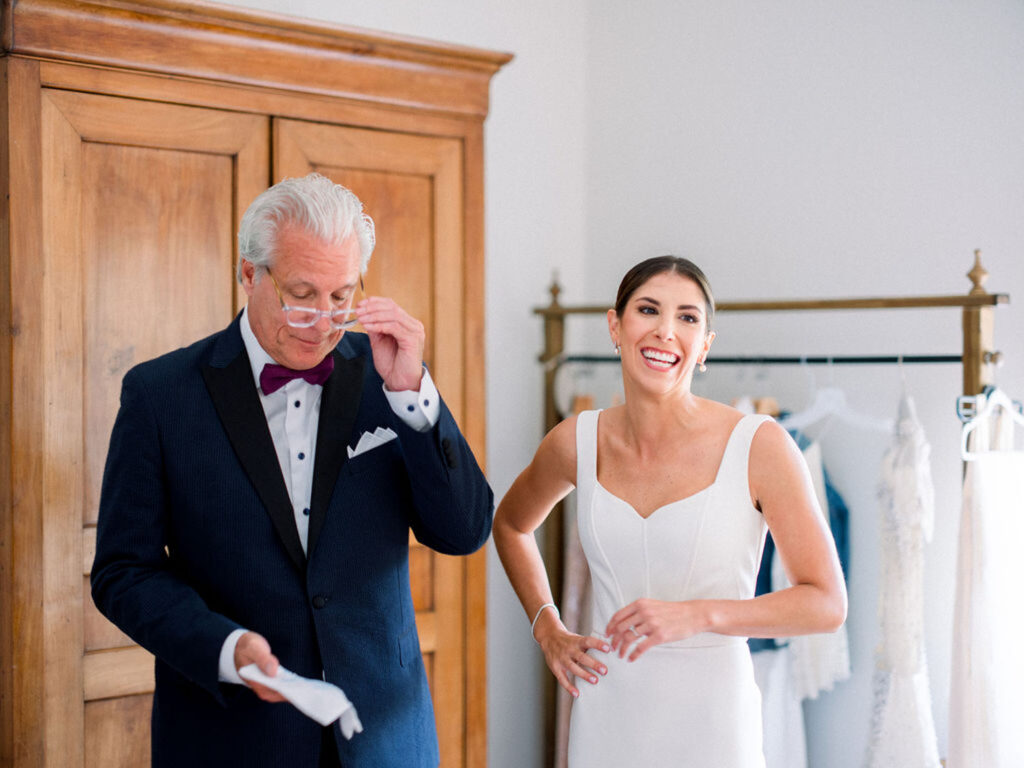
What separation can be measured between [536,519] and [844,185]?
159 centimetres

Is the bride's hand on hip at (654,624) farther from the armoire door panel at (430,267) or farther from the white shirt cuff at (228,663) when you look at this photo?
the armoire door panel at (430,267)

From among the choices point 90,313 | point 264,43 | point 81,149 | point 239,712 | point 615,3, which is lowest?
point 239,712

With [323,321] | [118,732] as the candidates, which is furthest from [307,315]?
[118,732]

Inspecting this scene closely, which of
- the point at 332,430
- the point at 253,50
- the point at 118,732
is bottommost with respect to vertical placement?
the point at 118,732

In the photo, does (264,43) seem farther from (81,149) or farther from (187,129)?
(81,149)

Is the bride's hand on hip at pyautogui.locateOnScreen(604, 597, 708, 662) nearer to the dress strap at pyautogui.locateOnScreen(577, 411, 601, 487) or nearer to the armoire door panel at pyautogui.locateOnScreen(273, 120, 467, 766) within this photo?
the dress strap at pyautogui.locateOnScreen(577, 411, 601, 487)

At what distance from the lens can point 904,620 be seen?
2430 millimetres

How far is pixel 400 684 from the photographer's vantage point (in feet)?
5.40

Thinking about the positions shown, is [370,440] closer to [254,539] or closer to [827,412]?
[254,539]

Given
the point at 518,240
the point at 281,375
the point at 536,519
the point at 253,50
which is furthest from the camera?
the point at 518,240

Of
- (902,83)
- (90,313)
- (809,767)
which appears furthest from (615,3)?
(809,767)

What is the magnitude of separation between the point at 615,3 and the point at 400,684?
2.75m

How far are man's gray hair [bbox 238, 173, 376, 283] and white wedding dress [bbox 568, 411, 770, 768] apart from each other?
64 centimetres

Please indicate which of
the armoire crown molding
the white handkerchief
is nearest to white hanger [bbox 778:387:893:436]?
the armoire crown molding
